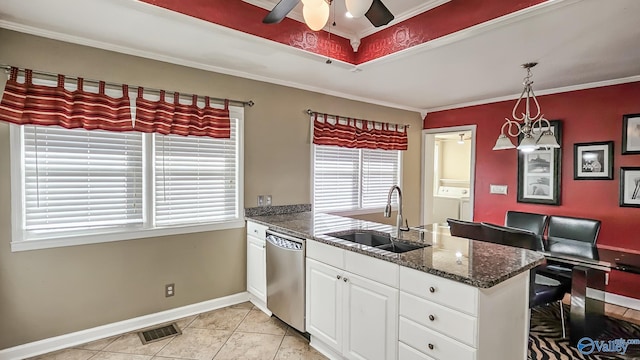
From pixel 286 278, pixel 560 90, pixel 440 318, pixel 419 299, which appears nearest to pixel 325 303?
pixel 286 278

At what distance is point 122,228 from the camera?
9.00 feet

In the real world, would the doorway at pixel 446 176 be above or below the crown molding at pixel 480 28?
below

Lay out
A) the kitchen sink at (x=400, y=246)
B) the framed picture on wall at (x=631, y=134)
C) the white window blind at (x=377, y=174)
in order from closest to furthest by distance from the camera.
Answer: the kitchen sink at (x=400, y=246) → the framed picture on wall at (x=631, y=134) → the white window blind at (x=377, y=174)

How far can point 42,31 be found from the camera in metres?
2.36

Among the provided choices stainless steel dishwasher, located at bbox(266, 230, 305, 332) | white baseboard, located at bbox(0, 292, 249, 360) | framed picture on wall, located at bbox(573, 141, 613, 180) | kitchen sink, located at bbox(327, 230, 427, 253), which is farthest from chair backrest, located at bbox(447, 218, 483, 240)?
white baseboard, located at bbox(0, 292, 249, 360)

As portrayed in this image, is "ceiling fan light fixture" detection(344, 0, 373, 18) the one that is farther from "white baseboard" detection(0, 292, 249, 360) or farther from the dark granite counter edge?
"white baseboard" detection(0, 292, 249, 360)

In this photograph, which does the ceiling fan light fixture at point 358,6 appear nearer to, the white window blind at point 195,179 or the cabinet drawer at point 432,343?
the cabinet drawer at point 432,343

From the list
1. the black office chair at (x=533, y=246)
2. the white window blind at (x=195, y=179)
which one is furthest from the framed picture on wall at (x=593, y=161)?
the white window blind at (x=195, y=179)

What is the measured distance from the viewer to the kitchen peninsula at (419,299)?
5.12ft

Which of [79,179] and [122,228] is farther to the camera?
[122,228]

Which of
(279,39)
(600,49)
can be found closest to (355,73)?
(279,39)

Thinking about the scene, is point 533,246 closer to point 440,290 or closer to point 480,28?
point 440,290

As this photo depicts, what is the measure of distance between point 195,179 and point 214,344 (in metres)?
1.49

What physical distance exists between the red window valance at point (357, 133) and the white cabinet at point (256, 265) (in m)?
1.34
